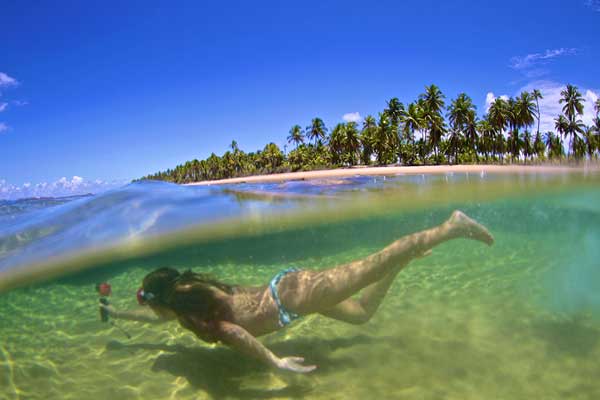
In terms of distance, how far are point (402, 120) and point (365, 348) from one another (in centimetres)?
6893

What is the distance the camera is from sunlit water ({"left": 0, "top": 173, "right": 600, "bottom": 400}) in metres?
4.08

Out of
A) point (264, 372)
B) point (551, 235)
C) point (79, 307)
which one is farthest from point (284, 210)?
point (551, 235)

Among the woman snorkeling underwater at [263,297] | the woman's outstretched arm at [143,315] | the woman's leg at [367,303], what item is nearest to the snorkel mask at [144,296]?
the woman snorkeling underwater at [263,297]

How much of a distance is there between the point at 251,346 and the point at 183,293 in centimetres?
103

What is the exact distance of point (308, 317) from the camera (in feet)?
19.7

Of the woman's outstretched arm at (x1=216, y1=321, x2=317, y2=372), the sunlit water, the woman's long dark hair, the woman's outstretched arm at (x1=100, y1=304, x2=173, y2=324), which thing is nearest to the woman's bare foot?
the sunlit water

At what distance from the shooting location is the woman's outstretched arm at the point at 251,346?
323 centimetres

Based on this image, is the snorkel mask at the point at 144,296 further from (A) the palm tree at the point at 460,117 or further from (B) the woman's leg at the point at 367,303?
(A) the palm tree at the point at 460,117

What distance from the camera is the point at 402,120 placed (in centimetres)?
6738

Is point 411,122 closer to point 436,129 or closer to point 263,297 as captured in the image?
point 436,129

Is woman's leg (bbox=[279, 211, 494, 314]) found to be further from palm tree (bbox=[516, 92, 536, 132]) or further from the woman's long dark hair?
palm tree (bbox=[516, 92, 536, 132])

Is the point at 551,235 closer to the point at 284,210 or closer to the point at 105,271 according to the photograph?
the point at 284,210

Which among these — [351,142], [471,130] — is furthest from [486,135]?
[351,142]

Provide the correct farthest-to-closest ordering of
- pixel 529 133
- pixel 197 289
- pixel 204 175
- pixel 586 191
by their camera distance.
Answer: pixel 204 175
pixel 529 133
pixel 586 191
pixel 197 289
